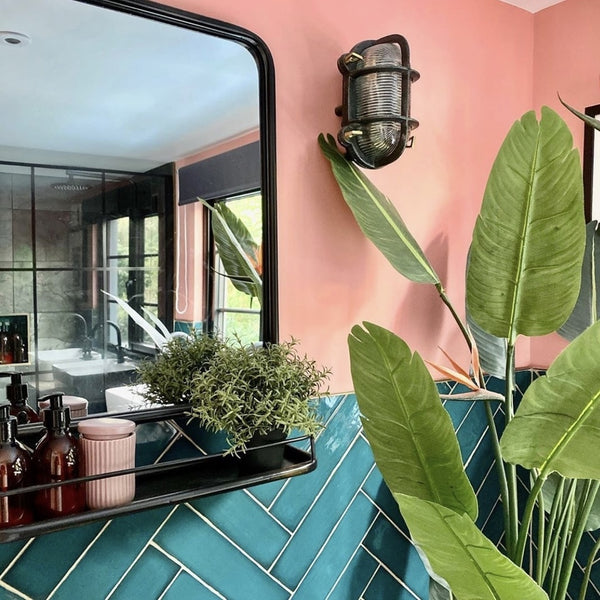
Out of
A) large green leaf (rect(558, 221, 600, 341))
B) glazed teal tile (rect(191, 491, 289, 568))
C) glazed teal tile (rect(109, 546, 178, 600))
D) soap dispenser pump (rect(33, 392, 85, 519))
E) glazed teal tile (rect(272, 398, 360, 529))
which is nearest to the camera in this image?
soap dispenser pump (rect(33, 392, 85, 519))

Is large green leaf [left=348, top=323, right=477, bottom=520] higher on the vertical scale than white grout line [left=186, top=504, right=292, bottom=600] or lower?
higher

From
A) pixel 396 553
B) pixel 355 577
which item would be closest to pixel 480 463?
pixel 396 553

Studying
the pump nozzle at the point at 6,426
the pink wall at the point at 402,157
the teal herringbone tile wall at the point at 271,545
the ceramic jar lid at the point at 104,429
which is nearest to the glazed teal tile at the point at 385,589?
the teal herringbone tile wall at the point at 271,545

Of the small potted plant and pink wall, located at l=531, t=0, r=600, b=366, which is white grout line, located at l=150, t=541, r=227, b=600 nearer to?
the small potted plant

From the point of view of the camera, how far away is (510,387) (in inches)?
48.1

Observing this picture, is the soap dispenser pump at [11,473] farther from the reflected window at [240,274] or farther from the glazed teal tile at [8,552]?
the reflected window at [240,274]

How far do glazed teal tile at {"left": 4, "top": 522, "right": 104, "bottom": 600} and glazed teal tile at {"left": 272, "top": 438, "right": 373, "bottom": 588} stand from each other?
0.43 m

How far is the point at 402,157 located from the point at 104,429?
3.08 feet

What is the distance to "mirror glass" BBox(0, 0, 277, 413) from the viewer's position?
97 cm

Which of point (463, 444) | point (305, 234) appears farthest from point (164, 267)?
point (463, 444)

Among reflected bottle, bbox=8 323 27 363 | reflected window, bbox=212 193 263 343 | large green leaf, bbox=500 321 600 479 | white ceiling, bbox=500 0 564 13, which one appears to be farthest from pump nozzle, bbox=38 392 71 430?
white ceiling, bbox=500 0 564 13

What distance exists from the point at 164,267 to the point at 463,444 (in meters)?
0.95

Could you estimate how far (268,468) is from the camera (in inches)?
42.5

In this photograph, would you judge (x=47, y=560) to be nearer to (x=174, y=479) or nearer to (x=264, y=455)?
(x=174, y=479)
